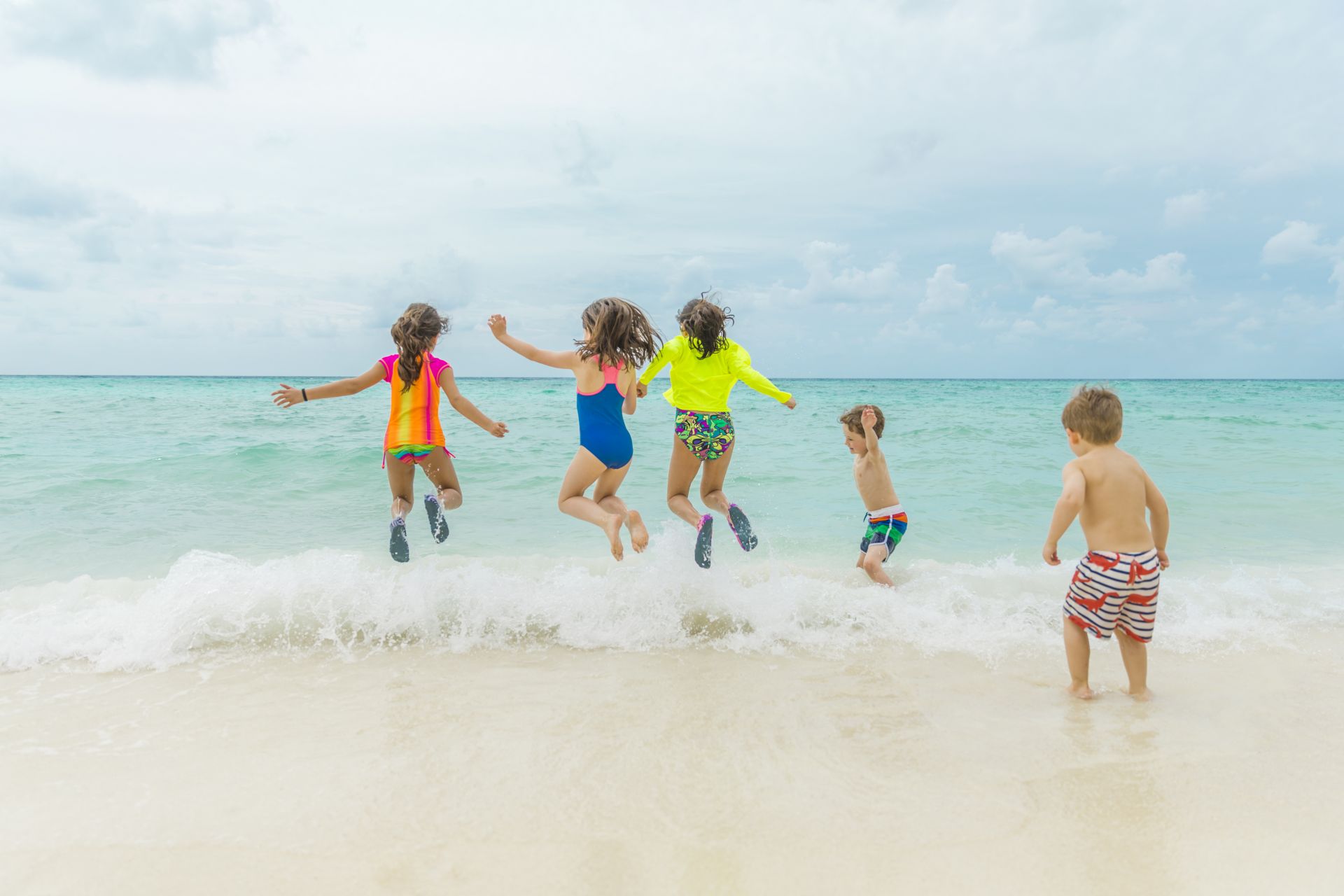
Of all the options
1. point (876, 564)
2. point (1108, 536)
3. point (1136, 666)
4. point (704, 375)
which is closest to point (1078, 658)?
point (1136, 666)

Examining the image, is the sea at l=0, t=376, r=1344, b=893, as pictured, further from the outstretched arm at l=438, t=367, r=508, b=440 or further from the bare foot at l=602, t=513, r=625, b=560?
the outstretched arm at l=438, t=367, r=508, b=440

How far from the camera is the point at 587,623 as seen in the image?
4797 mm

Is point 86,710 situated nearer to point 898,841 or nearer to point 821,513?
point 898,841

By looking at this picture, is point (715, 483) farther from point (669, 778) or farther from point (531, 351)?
point (669, 778)

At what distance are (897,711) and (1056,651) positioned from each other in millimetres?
1493

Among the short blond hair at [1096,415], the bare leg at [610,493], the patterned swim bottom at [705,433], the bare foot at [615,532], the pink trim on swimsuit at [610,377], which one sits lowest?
the bare foot at [615,532]

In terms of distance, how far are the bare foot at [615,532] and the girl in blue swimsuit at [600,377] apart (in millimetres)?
82

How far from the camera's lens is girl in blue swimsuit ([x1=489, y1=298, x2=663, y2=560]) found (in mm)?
5133

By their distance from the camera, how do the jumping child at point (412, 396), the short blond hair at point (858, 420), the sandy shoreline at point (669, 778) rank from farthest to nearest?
the short blond hair at point (858, 420), the jumping child at point (412, 396), the sandy shoreline at point (669, 778)

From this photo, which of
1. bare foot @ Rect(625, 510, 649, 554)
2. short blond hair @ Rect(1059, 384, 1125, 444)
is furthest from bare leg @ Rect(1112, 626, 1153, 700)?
bare foot @ Rect(625, 510, 649, 554)

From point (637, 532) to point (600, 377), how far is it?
108 centimetres

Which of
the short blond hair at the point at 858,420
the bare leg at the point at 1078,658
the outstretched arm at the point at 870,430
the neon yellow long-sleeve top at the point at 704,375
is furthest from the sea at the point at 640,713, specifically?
the short blond hair at the point at 858,420

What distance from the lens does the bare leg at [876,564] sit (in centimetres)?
606

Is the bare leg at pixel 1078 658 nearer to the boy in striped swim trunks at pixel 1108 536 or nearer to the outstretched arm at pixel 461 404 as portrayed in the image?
the boy in striped swim trunks at pixel 1108 536
